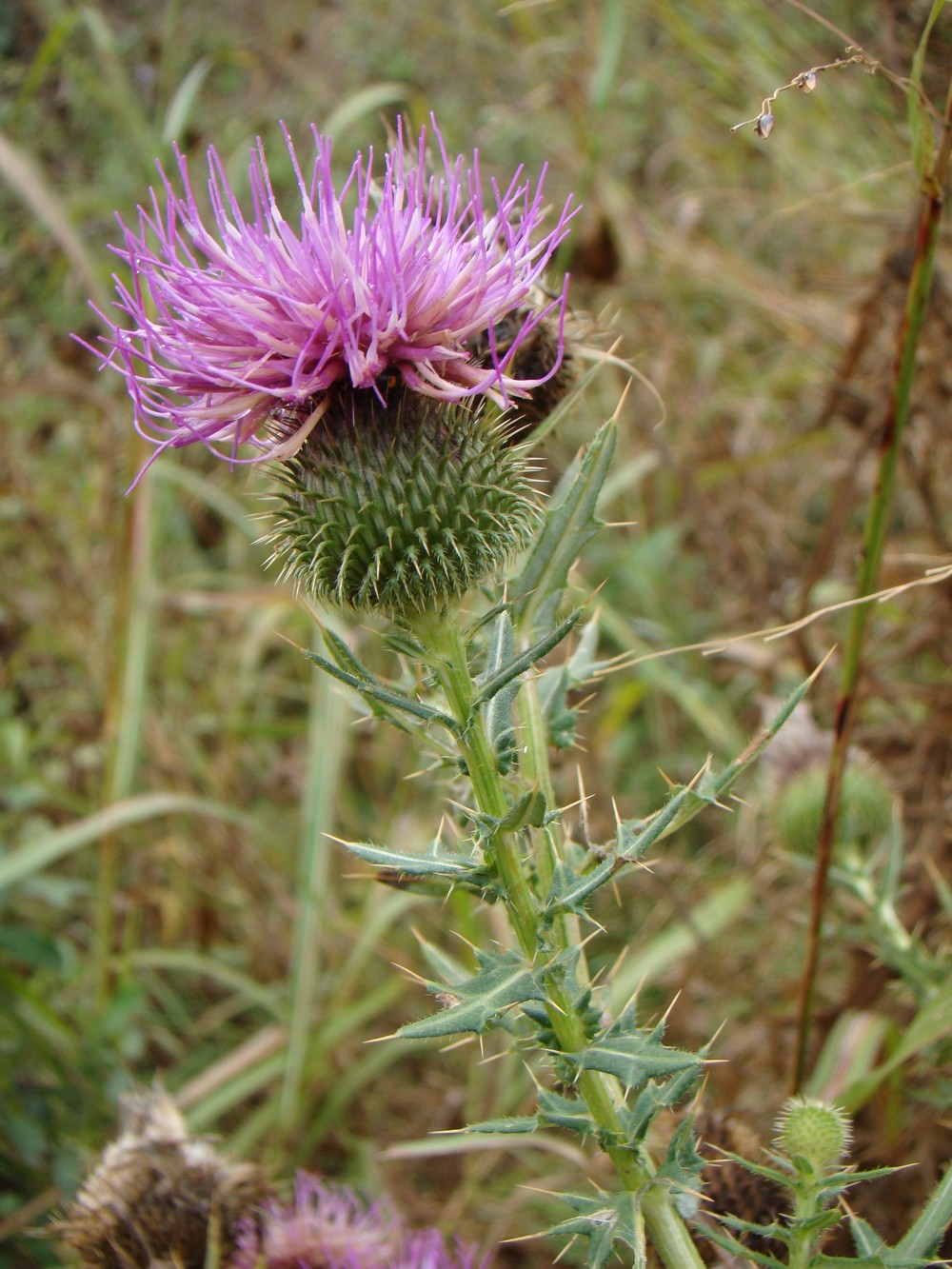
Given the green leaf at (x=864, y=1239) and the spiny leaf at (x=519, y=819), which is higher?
the spiny leaf at (x=519, y=819)

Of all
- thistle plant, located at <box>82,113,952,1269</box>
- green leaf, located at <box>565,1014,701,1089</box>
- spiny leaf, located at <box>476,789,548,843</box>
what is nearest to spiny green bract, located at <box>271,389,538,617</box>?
thistle plant, located at <box>82,113,952,1269</box>

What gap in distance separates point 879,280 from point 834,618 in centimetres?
131

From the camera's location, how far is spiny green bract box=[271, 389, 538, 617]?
53.5 inches

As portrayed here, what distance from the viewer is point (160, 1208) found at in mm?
1850

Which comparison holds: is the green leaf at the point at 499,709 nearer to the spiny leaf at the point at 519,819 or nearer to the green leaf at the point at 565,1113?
the spiny leaf at the point at 519,819

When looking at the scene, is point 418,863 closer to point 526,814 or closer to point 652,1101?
point 526,814

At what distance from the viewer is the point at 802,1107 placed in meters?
1.27

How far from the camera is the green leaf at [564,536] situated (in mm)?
1497

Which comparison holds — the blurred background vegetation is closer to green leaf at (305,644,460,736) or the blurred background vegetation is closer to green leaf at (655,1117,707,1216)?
green leaf at (655,1117,707,1216)

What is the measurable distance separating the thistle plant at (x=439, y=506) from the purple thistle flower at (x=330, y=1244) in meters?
0.44

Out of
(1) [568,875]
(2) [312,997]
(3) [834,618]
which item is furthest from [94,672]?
(1) [568,875]

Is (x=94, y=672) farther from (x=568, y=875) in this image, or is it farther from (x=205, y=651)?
(x=568, y=875)

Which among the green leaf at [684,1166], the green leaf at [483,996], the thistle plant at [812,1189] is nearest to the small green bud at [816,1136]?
the thistle plant at [812,1189]

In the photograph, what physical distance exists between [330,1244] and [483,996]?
88 cm
